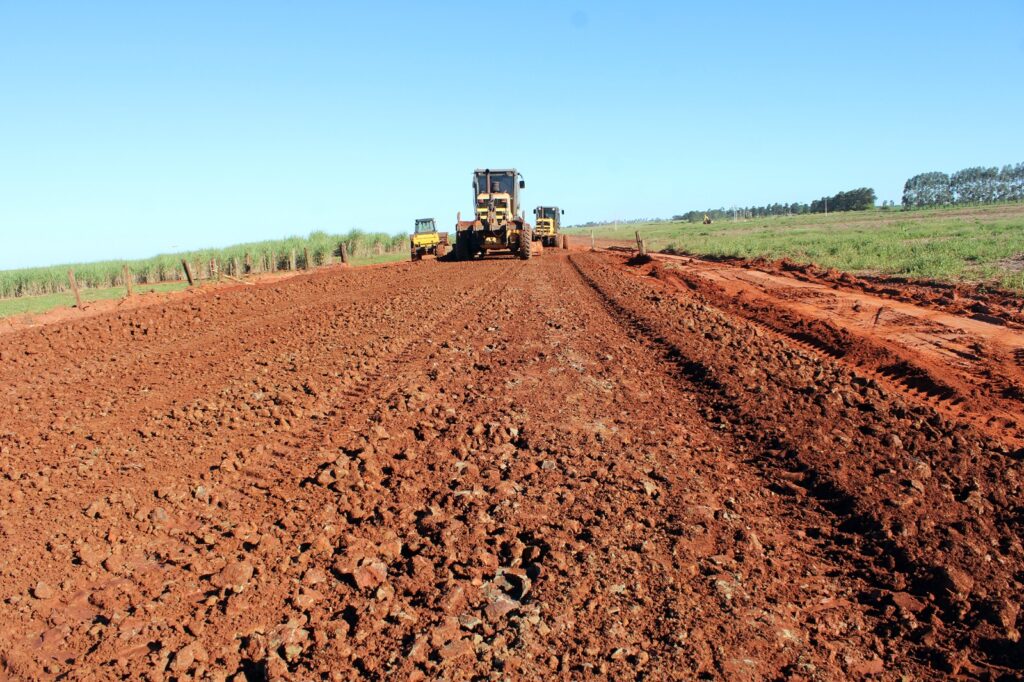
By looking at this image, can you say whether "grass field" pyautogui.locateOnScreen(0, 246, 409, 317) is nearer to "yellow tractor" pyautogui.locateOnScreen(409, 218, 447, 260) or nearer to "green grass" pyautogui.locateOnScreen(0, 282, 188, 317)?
"green grass" pyautogui.locateOnScreen(0, 282, 188, 317)

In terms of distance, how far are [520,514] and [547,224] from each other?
4197 cm

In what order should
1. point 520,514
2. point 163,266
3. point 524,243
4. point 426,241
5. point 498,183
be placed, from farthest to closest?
point 163,266 → point 426,241 → point 524,243 → point 498,183 → point 520,514

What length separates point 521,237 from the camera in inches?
1220

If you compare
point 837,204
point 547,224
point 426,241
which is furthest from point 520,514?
point 837,204

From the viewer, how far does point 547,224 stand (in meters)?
45.9

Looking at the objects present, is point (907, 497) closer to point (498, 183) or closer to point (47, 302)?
point (498, 183)

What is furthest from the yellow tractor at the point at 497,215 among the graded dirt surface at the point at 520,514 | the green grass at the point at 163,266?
the graded dirt surface at the point at 520,514

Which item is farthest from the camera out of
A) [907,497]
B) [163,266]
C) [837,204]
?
[837,204]

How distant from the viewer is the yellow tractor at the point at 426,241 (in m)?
38.8

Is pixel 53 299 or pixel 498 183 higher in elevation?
pixel 498 183

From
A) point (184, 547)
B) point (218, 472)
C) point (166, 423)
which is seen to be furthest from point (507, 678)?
point (166, 423)

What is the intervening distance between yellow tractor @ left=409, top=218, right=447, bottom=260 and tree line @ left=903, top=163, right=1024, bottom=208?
362 ft

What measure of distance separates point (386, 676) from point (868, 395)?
594 cm

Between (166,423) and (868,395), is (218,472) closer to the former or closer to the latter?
(166,423)
